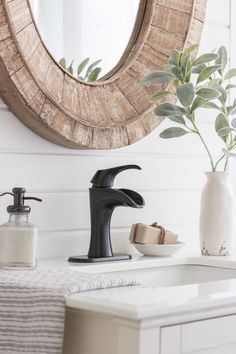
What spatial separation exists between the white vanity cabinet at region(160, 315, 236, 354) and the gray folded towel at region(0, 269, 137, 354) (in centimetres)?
16

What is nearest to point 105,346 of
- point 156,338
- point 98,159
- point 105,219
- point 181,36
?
point 156,338

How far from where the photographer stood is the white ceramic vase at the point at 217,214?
6.11 feet

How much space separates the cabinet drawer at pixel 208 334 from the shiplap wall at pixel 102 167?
23.1 inches

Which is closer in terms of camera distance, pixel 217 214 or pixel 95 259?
pixel 95 259

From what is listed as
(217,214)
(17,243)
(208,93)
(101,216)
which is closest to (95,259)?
(101,216)

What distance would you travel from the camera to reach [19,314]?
4.07ft

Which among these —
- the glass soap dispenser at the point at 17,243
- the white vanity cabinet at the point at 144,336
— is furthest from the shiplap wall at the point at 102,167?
the white vanity cabinet at the point at 144,336

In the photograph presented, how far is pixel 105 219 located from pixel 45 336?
1.81 feet

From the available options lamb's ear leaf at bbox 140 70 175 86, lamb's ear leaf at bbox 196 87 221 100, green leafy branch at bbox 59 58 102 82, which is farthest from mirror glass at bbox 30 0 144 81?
lamb's ear leaf at bbox 196 87 221 100

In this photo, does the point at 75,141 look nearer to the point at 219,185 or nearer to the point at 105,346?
the point at 219,185

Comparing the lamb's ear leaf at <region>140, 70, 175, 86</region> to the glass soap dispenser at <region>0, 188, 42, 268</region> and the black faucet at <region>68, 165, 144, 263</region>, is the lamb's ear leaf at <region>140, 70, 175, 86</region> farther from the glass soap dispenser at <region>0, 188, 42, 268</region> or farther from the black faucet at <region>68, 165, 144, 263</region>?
the glass soap dispenser at <region>0, 188, 42, 268</region>

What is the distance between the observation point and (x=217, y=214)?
1.86m

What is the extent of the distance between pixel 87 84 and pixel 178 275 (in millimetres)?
501

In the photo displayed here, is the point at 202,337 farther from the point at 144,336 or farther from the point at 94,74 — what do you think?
the point at 94,74
